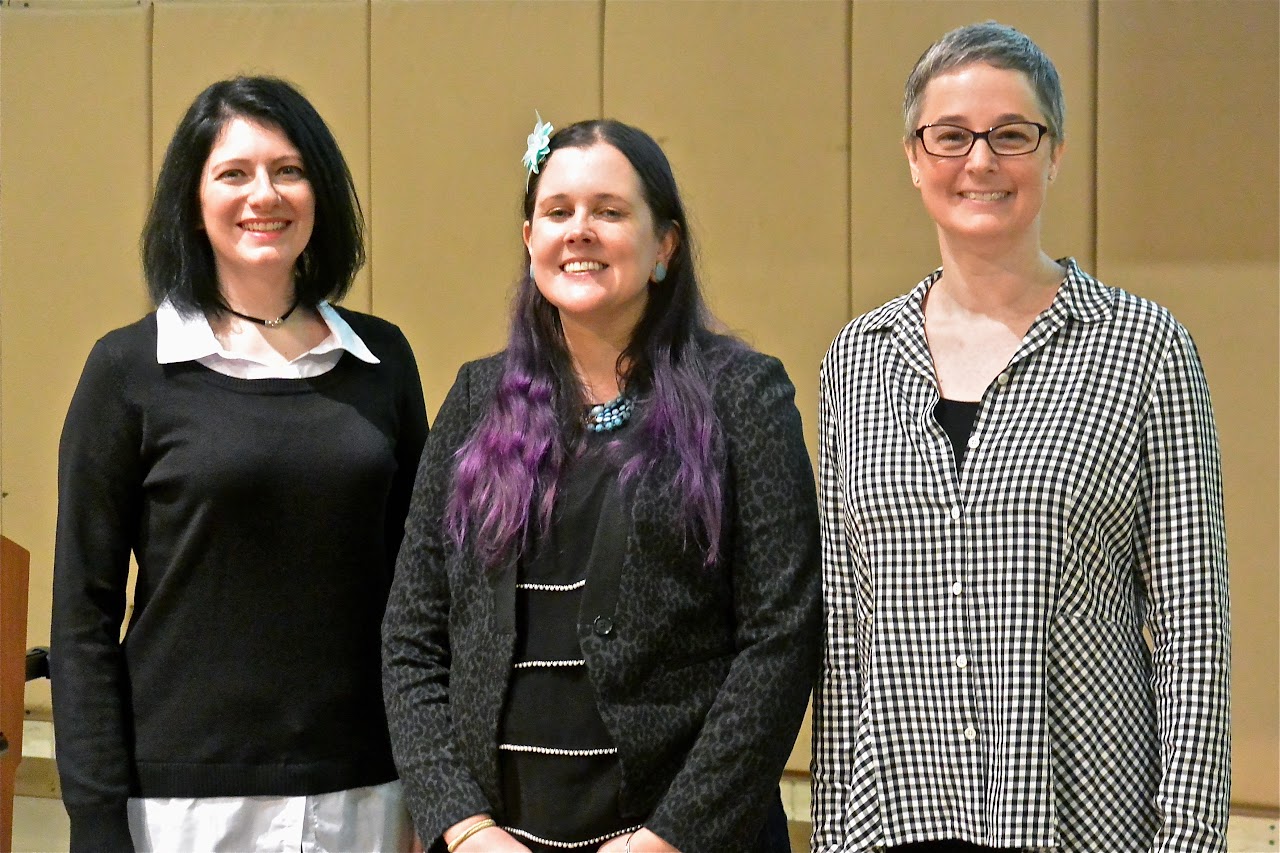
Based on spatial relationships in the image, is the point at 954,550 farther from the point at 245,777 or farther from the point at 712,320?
the point at 245,777

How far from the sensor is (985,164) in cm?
154

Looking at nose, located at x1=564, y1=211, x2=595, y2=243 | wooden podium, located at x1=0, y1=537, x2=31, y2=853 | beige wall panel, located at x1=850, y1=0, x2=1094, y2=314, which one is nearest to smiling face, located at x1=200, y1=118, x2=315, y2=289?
nose, located at x1=564, y1=211, x2=595, y2=243

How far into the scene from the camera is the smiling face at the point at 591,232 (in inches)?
65.4

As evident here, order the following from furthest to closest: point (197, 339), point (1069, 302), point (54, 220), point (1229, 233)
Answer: point (54, 220) → point (1229, 233) → point (197, 339) → point (1069, 302)

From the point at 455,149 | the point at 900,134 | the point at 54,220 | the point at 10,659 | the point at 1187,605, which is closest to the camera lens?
the point at 1187,605

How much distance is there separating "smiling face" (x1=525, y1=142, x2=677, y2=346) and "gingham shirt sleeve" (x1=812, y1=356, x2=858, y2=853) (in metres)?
0.35

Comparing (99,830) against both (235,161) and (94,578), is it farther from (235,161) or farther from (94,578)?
(235,161)

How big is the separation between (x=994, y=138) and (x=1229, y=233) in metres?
1.53

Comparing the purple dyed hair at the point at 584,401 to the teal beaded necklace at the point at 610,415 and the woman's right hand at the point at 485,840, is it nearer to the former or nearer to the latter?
the teal beaded necklace at the point at 610,415

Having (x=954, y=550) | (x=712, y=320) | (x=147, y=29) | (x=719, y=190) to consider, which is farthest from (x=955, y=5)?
(x=147, y=29)

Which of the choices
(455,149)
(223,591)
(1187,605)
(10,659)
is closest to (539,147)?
(223,591)

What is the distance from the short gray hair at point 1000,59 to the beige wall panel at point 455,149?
5.54ft

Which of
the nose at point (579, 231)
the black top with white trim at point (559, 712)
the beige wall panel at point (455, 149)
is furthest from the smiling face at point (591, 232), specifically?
the beige wall panel at point (455, 149)

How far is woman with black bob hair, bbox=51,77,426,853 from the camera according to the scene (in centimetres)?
176
